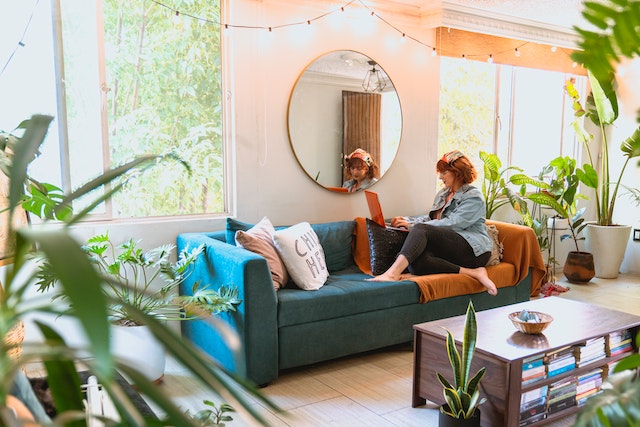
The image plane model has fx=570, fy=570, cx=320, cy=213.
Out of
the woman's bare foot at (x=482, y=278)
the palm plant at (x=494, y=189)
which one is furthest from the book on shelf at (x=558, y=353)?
the palm plant at (x=494, y=189)

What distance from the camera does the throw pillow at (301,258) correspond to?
11.2 feet

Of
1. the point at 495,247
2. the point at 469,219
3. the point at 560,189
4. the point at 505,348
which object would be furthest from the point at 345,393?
the point at 560,189

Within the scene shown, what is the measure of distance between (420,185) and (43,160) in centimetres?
295

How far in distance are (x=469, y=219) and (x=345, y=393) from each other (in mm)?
1700

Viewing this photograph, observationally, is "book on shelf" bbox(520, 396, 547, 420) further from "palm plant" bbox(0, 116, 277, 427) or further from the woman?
"palm plant" bbox(0, 116, 277, 427)

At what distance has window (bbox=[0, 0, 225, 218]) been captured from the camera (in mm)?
3281

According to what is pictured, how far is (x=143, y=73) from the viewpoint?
3568 millimetres

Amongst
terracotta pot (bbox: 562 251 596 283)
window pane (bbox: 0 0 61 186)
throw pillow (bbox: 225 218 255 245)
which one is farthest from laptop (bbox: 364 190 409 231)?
terracotta pot (bbox: 562 251 596 283)

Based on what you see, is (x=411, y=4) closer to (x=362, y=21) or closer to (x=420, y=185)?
(x=362, y=21)

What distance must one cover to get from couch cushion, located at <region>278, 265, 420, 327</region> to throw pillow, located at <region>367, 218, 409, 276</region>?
0.23 meters

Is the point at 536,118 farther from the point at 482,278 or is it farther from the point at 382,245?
the point at 382,245

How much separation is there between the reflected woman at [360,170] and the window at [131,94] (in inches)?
40.8

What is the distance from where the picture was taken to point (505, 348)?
2506 millimetres

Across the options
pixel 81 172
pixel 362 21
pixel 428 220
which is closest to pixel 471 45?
pixel 362 21
